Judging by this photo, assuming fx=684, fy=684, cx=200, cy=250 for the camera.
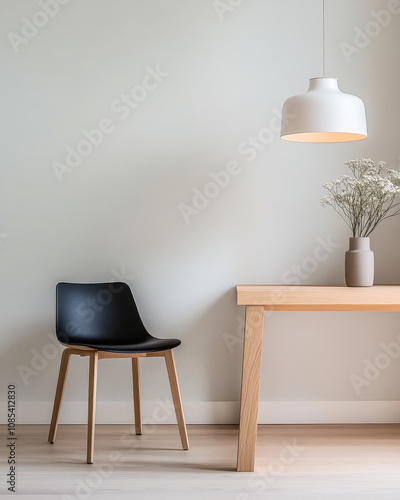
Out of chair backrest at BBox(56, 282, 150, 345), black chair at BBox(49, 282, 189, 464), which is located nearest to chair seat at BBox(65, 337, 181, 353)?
black chair at BBox(49, 282, 189, 464)

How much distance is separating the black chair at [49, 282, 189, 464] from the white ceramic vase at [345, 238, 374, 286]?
2.67 feet

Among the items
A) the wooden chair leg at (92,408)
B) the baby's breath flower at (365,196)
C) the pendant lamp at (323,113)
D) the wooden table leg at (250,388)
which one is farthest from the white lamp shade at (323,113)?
the wooden chair leg at (92,408)

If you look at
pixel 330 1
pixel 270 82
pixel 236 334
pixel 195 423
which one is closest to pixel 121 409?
pixel 195 423

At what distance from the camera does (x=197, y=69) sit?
3.36 meters

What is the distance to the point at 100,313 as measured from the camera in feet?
10.4

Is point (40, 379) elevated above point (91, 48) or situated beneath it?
situated beneath

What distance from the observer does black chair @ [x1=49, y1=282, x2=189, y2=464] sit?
2893 mm

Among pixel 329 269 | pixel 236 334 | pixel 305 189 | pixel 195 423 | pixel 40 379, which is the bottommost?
pixel 195 423

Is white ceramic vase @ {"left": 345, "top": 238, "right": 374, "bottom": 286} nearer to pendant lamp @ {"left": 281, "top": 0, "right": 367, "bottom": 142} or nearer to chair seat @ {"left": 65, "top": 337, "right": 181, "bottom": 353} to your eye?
pendant lamp @ {"left": 281, "top": 0, "right": 367, "bottom": 142}

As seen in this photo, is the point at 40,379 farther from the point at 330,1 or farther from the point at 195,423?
the point at 330,1

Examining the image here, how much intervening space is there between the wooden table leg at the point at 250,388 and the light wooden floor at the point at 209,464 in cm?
8

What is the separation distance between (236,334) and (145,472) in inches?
39.1

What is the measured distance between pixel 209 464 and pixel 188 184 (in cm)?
135

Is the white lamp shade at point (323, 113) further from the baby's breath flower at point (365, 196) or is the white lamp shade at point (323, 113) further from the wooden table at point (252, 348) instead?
the wooden table at point (252, 348)
